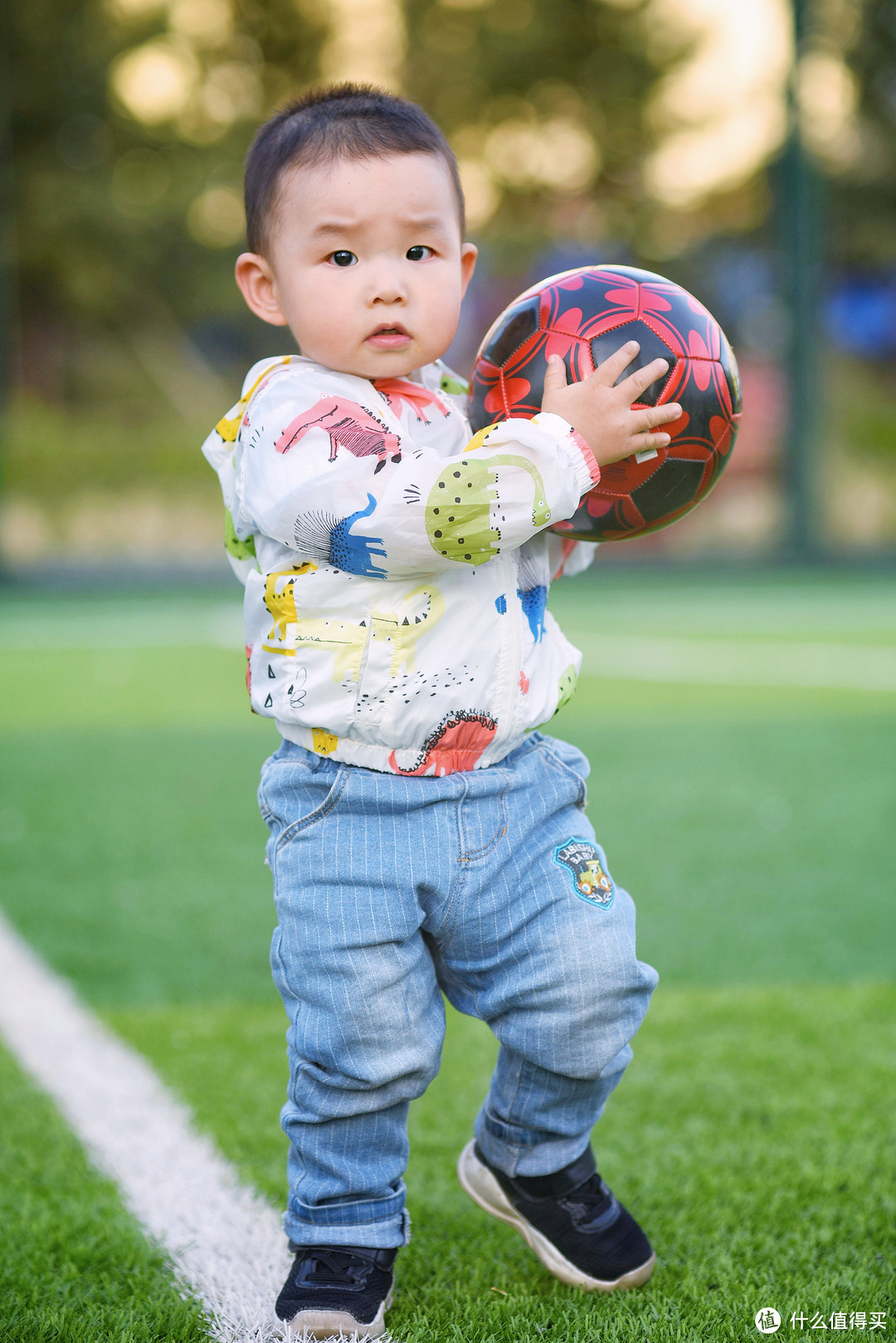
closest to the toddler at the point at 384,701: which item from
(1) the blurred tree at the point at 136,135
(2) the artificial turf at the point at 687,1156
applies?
(2) the artificial turf at the point at 687,1156

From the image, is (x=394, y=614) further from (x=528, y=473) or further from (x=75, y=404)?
(x=75, y=404)

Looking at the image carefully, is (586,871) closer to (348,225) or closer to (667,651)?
(348,225)

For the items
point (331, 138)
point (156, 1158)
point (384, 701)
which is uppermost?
point (331, 138)

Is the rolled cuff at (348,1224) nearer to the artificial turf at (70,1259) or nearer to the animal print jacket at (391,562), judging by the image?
the artificial turf at (70,1259)

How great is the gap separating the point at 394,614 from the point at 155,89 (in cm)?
1730

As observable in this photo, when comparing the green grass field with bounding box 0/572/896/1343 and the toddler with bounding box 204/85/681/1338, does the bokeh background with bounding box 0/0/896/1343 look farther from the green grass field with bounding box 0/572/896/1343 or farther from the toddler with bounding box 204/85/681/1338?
the toddler with bounding box 204/85/681/1338

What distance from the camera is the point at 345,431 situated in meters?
1.59

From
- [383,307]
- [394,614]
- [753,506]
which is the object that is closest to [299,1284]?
[394,614]

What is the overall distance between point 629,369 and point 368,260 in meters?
0.34

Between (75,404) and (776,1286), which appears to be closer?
(776,1286)

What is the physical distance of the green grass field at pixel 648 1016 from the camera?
175 cm

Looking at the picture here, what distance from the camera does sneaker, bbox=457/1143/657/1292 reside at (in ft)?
5.74

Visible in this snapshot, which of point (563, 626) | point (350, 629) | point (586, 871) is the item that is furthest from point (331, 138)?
point (563, 626)

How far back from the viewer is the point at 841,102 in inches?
532
